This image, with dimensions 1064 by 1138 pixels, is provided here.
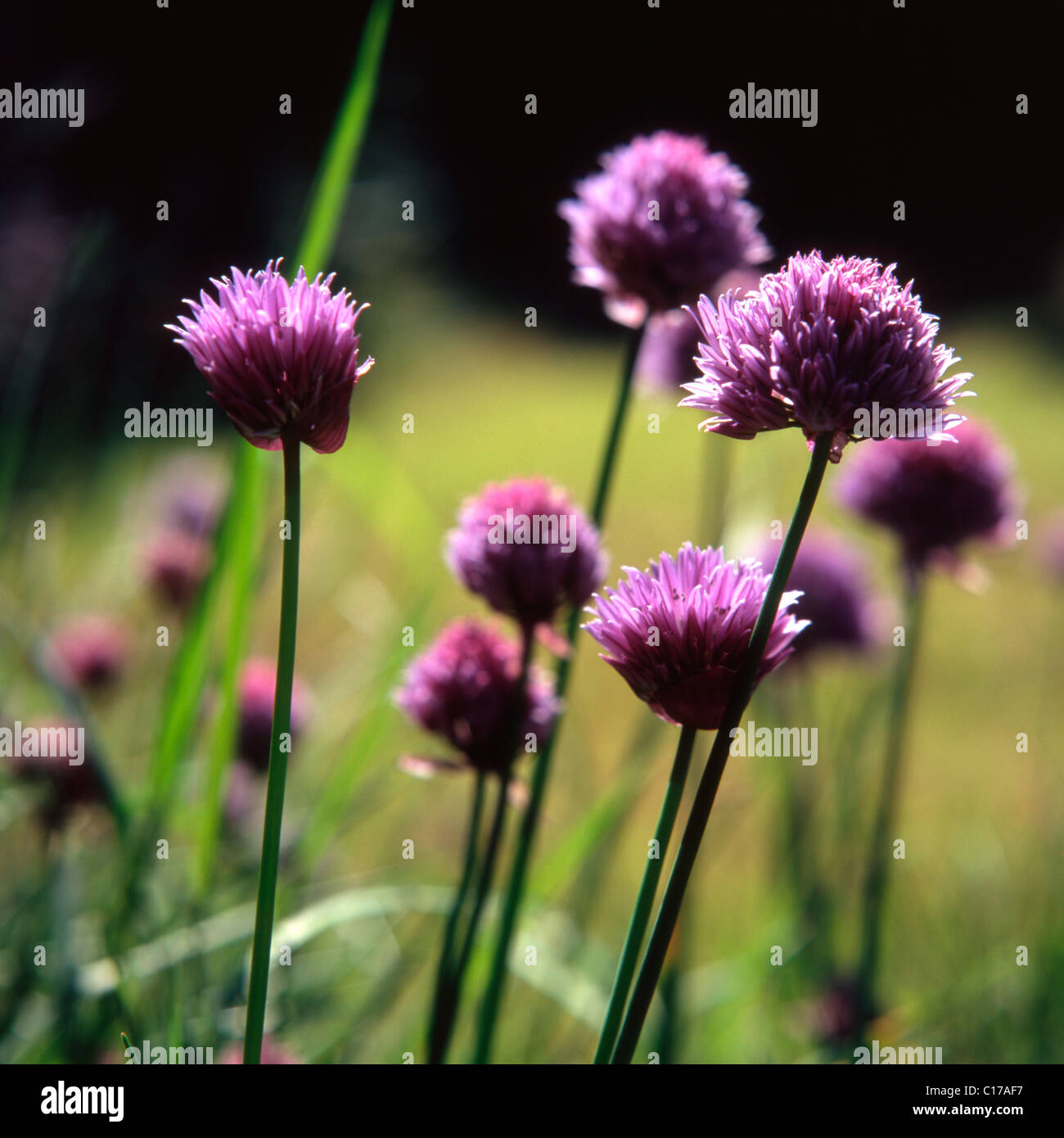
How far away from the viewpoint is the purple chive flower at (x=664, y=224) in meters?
0.55

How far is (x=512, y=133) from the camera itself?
481cm

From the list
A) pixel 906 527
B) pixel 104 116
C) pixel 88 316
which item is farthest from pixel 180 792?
pixel 104 116

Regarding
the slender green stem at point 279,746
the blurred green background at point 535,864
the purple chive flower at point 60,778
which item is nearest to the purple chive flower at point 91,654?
the blurred green background at point 535,864

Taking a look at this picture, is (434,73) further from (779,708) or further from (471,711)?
(471,711)

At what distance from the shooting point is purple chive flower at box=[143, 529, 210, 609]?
1.08 m

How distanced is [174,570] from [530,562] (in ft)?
2.36

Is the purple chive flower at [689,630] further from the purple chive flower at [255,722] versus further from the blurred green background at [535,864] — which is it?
the purple chive flower at [255,722]

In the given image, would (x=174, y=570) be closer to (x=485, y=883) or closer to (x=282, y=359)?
(x=485, y=883)

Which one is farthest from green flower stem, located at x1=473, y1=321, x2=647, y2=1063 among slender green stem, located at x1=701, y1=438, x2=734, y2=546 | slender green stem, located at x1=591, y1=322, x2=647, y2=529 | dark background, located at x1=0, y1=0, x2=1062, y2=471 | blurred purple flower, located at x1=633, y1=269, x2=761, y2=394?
dark background, located at x1=0, y1=0, x2=1062, y2=471

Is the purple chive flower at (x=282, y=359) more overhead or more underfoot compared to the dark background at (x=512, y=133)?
more underfoot

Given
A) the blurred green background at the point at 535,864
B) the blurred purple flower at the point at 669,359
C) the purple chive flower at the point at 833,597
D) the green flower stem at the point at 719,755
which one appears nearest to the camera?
the green flower stem at the point at 719,755

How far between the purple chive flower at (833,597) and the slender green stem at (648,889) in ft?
2.31

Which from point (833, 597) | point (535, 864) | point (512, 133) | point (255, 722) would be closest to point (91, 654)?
point (255, 722)

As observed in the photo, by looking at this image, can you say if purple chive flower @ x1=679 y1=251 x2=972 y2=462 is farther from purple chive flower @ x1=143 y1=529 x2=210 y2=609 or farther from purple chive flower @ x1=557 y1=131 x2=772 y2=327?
purple chive flower @ x1=143 y1=529 x2=210 y2=609
